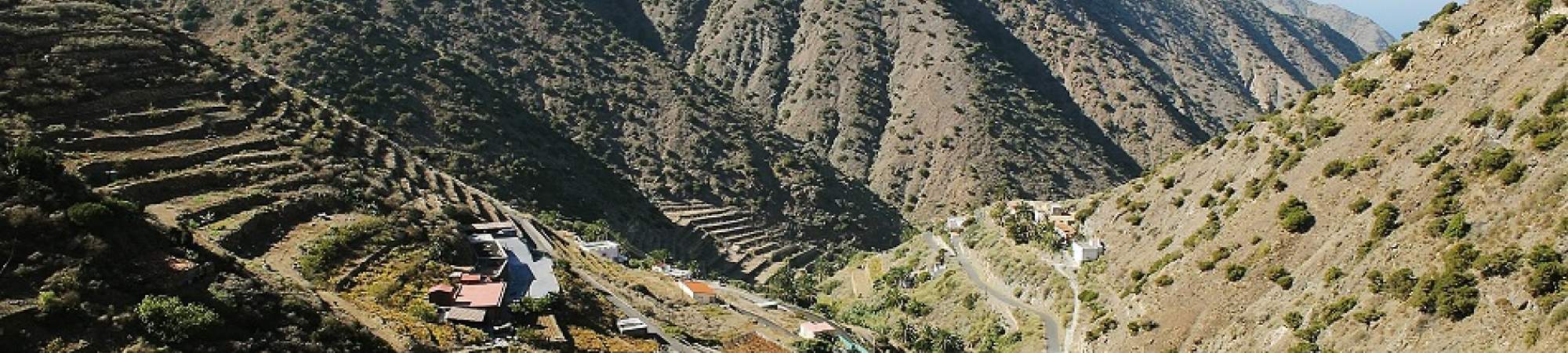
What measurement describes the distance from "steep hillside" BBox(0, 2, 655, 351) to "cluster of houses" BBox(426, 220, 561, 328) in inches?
39.0

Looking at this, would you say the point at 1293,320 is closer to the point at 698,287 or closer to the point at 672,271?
the point at 698,287

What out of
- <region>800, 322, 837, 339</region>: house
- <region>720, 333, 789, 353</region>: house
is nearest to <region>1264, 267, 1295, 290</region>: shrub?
<region>800, 322, 837, 339</region>: house

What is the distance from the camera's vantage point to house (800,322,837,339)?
48656 millimetres

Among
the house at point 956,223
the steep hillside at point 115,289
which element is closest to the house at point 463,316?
the steep hillside at point 115,289

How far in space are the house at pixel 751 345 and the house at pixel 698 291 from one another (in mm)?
8476

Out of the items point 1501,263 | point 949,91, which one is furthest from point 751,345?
point 949,91

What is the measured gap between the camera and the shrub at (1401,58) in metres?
49.6

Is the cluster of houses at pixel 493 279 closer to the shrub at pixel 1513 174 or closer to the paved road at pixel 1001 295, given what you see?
the paved road at pixel 1001 295

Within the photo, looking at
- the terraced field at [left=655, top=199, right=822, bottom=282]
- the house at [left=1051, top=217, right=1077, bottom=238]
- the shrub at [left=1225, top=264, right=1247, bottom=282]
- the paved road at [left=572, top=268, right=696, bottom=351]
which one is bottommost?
the terraced field at [left=655, top=199, right=822, bottom=282]

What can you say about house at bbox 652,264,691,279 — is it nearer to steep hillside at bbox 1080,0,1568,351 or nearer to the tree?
steep hillside at bbox 1080,0,1568,351

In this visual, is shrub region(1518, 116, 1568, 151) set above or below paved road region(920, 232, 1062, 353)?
above

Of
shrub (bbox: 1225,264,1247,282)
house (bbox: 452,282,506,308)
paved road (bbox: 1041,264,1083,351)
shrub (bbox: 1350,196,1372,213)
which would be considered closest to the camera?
house (bbox: 452,282,506,308)

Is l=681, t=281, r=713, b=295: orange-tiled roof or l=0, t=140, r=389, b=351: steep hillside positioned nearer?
l=0, t=140, r=389, b=351: steep hillside

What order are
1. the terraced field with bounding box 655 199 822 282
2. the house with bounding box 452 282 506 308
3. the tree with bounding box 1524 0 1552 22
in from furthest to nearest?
the terraced field with bounding box 655 199 822 282 → the tree with bounding box 1524 0 1552 22 → the house with bounding box 452 282 506 308
